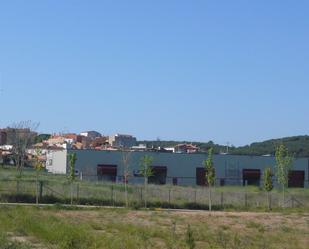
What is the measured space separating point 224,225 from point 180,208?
56.3ft

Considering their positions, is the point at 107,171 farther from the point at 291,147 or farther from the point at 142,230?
the point at 291,147

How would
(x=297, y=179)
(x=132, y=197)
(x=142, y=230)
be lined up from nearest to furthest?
(x=142, y=230)
(x=132, y=197)
(x=297, y=179)

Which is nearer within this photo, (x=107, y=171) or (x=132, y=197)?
(x=132, y=197)

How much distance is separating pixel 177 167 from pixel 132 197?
37.3 m

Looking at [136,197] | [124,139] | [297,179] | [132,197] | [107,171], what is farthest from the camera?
[124,139]

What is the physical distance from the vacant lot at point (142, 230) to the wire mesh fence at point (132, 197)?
7896 mm

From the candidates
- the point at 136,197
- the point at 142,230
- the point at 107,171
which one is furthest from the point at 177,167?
the point at 142,230

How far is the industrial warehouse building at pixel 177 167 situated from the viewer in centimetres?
8875

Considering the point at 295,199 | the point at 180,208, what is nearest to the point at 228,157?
the point at 295,199

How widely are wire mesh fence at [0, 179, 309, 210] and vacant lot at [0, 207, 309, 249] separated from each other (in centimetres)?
790

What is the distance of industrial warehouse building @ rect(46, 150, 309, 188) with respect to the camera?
291ft

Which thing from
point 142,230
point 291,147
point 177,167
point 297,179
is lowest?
point 142,230

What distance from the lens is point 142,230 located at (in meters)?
27.9

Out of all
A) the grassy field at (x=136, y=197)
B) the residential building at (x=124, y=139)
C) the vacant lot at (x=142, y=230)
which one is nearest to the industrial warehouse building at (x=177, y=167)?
the grassy field at (x=136, y=197)
